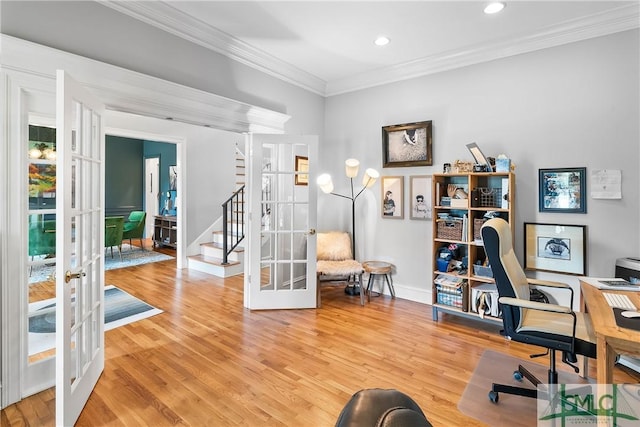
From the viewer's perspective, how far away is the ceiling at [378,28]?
2633mm

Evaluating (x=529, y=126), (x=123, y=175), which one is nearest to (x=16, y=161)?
(x=529, y=126)

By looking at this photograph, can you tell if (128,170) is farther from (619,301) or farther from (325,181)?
(619,301)

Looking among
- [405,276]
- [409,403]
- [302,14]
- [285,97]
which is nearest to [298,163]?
[285,97]

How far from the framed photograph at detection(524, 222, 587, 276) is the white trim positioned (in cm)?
296

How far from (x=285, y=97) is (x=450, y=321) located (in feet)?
10.3

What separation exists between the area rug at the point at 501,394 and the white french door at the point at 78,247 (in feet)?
7.37

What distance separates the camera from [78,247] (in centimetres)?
194

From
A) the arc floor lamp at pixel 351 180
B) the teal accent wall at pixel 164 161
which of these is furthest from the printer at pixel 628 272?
the teal accent wall at pixel 164 161

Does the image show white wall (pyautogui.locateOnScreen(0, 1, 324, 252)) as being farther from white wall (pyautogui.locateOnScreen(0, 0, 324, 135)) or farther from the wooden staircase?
the wooden staircase

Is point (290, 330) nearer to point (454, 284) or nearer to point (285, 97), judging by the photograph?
point (454, 284)

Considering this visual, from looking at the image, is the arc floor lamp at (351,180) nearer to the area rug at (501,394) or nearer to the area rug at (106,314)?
the area rug at (501,394)

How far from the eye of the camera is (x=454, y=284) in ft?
10.8

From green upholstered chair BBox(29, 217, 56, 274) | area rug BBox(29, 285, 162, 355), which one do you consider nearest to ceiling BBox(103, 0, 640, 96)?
green upholstered chair BBox(29, 217, 56, 274)

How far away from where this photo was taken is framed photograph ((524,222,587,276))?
2922 mm
